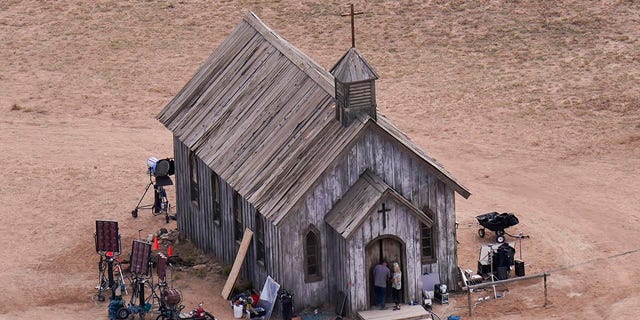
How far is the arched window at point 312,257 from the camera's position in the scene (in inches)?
1784

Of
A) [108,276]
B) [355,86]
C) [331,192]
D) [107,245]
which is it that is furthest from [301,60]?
[108,276]

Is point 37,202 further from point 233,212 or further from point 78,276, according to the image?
point 233,212

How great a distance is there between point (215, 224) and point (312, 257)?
5.83 metres

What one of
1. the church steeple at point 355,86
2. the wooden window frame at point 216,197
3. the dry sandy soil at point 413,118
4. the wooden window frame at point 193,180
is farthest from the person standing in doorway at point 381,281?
the wooden window frame at point 193,180

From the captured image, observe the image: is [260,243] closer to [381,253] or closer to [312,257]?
[312,257]

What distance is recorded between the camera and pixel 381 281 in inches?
1767

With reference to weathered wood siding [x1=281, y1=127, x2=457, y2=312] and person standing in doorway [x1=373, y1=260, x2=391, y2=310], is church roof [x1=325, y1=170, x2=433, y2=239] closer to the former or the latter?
weathered wood siding [x1=281, y1=127, x2=457, y2=312]

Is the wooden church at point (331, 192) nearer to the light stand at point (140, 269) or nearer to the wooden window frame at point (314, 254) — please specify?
the wooden window frame at point (314, 254)

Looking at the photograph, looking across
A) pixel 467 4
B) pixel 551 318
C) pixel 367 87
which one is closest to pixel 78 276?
pixel 367 87

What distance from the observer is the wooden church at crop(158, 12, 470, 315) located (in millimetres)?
44781

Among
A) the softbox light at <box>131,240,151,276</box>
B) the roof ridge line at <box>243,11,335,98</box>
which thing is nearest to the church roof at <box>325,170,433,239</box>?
the roof ridge line at <box>243,11,335,98</box>

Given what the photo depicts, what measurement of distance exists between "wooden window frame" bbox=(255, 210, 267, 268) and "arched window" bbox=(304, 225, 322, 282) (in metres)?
1.62

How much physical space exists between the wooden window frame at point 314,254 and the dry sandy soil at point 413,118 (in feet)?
9.14

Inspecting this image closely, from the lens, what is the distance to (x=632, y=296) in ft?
153
